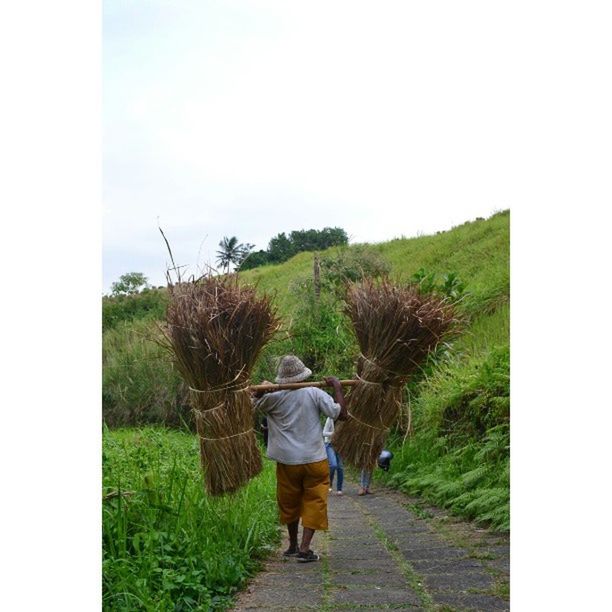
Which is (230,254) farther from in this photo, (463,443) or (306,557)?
(463,443)

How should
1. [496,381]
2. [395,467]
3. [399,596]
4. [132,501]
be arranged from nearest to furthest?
[399,596]
[132,501]
[496,381]
[395,467]

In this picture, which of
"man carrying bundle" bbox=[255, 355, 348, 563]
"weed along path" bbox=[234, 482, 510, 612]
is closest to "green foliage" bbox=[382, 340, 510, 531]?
"weed along path" bbox=[234, 482, 510, 612]

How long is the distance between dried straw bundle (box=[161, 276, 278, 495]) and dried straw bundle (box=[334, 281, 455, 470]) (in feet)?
1.94

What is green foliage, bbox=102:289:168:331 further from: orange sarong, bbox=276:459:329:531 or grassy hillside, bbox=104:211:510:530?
orange sarong, bbox=276:459:329:531

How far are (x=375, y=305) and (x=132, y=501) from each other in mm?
1678

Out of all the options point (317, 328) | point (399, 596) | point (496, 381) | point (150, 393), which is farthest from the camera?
point (150, 393)

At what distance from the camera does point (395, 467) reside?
8.79 meters

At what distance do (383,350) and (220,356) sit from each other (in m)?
0.95

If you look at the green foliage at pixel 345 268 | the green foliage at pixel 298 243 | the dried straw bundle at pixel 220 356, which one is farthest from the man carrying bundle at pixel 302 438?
the green foliage at pixel 298 243

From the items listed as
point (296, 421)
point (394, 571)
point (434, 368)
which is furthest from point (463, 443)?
point (394, 571)

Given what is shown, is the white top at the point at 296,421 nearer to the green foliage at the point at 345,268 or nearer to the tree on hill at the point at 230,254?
the tree on hill at the point at 230,254

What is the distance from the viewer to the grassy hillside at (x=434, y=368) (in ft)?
21.1

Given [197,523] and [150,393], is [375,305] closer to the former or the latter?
[197,523]

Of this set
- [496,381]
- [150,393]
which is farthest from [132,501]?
[150,393]
